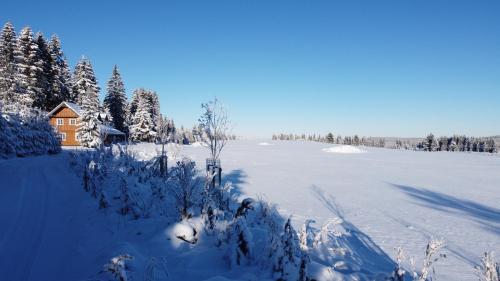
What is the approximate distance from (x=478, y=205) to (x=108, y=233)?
1303 centimetres

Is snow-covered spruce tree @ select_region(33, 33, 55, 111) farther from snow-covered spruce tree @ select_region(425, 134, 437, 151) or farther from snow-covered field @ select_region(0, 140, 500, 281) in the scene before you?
snow-covered spruce tree @ select_region(425, 134, 437, 151)

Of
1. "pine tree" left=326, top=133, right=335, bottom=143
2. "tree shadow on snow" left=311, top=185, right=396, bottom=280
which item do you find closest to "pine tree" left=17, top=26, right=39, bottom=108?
"tree shadow on snow" left=311, top=185, right=396, bottom=280

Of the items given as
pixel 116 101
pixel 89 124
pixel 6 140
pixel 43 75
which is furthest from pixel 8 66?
pixel 6 140

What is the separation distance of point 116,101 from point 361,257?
5506cm

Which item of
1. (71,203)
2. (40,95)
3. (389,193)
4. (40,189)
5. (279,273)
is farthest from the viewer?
(40,95)

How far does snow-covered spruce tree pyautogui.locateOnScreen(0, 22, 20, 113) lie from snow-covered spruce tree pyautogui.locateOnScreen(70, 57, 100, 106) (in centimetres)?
1009

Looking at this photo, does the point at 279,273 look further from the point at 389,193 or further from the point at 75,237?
the point at 389,193

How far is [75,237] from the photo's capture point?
18.8 ft

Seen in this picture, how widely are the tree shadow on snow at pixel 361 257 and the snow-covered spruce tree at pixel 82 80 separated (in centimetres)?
4875

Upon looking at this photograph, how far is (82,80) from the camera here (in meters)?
49.5

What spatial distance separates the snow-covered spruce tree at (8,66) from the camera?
120ft

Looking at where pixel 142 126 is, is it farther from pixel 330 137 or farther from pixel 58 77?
pixel 330 137

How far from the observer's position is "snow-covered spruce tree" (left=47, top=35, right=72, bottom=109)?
44.8 m

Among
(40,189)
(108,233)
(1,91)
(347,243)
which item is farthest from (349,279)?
(1,91)
